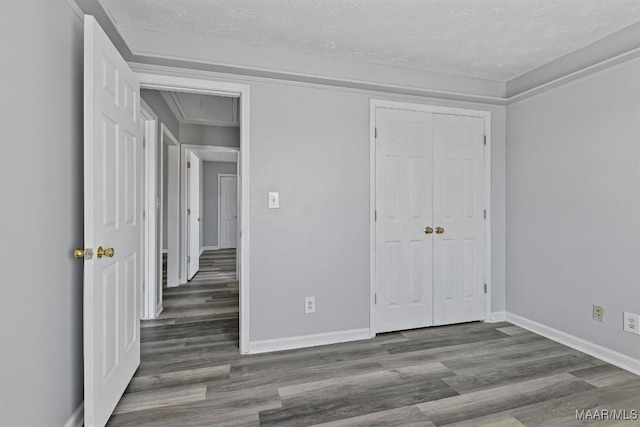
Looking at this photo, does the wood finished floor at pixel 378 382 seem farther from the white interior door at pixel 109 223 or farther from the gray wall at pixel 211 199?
the gray wall at pixel 211 199

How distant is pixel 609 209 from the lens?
2.39 m

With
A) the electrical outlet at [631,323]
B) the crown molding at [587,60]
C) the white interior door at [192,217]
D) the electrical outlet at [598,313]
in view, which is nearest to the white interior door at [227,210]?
the white interior door at [192,217]

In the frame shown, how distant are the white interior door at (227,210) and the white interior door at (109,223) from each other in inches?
265

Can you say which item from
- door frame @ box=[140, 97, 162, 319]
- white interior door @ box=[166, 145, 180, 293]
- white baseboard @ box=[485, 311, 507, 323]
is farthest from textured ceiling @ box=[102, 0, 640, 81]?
white interior door @ box=[166, 145, 180, 293]

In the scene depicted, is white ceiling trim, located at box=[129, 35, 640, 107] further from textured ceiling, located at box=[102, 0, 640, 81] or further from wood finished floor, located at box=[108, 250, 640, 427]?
wood finished floor, located at box=[108, 250, 640, 427]

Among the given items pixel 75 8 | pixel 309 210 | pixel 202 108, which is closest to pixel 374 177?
pixel 309 210

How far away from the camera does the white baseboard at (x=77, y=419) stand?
158cm

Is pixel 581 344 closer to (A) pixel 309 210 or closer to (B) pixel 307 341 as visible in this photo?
(B) pixel 307 341

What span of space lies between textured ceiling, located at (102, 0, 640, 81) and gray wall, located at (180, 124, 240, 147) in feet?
8.92

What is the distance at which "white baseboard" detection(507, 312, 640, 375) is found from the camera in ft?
7.48

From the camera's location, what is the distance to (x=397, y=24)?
2.18m

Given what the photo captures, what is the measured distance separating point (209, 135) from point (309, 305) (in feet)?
11.0

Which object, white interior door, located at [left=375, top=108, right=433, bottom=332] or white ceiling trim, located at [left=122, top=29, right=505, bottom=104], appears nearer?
white ceiling trim, located at [left=122, top=29, right=505, bottom=104]

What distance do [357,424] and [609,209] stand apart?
7.55 feet
